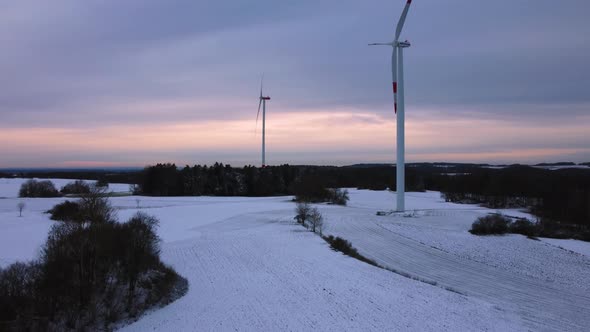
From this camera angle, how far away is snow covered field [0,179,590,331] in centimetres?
1789

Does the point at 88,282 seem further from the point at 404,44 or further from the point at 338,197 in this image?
the point at 338,197

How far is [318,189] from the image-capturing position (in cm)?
9681

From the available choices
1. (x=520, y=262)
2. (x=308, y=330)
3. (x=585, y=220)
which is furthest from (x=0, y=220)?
(x=585, y=220)

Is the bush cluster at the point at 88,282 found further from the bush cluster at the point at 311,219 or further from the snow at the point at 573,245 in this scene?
the snow at the point at 573,245

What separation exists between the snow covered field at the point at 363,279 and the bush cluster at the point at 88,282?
1.54 meters

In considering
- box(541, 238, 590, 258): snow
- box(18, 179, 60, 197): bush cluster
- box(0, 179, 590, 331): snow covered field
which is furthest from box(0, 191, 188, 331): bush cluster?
box(18, 179, 60, 197): bush cluster

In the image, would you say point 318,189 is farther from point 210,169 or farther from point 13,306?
point 13,306

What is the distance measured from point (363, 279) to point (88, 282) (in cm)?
1358

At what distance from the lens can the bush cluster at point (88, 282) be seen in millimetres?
15961

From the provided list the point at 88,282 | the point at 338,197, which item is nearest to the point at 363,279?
the point at 88,282

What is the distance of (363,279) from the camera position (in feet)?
78.9

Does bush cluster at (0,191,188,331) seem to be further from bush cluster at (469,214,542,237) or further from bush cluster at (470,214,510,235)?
bush cluster at (469,214,542,237)

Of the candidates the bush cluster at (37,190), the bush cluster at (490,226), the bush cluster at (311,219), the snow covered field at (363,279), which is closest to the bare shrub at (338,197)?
the bush cluster at (311,219)

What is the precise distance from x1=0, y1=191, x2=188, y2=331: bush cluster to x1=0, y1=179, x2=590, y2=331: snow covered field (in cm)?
154
